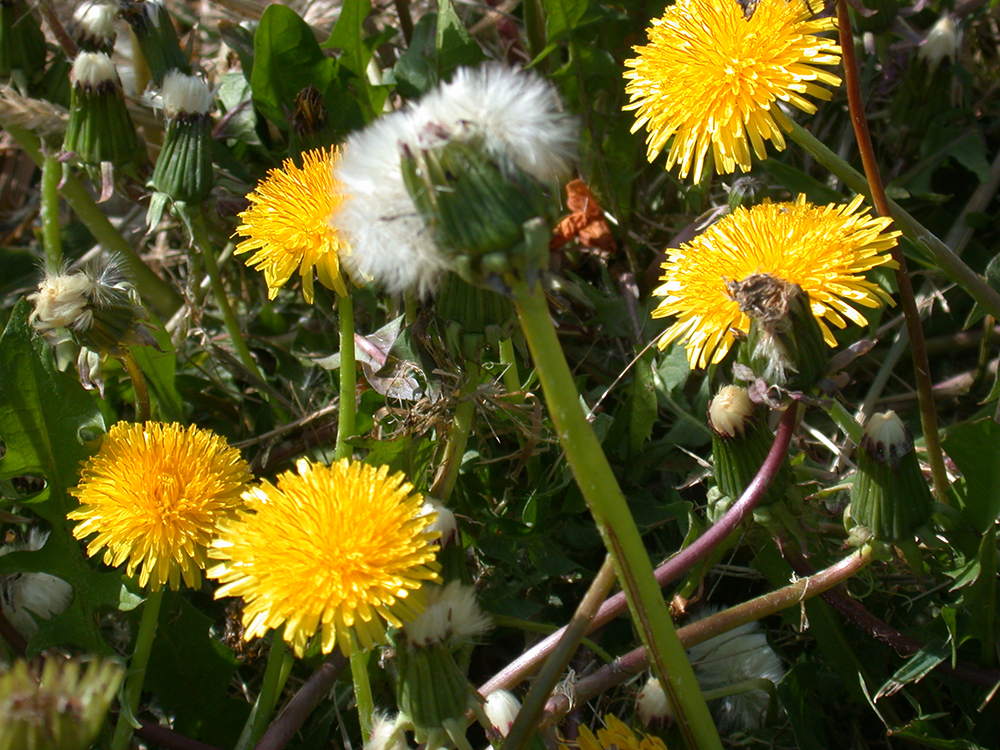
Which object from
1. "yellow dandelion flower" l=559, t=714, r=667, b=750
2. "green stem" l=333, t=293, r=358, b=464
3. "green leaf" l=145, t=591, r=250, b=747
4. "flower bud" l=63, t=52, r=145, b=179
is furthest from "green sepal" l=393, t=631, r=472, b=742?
"flower bud" l=63, t=52, r=145, b=179

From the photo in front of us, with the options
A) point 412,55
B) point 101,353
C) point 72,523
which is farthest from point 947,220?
point 72,523

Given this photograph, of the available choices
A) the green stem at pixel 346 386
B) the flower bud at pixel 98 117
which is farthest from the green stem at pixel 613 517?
the flower bud at pixel 98 117

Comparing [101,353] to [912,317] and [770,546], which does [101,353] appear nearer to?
[770,546]

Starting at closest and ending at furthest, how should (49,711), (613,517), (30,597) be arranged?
1. (49,711)
2. (613,517)
3. (30,597)

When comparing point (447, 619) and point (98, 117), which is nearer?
point (447, 619)

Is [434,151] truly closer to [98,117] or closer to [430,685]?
[430,685]

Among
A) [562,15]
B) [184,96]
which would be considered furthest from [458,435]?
[562,15]
